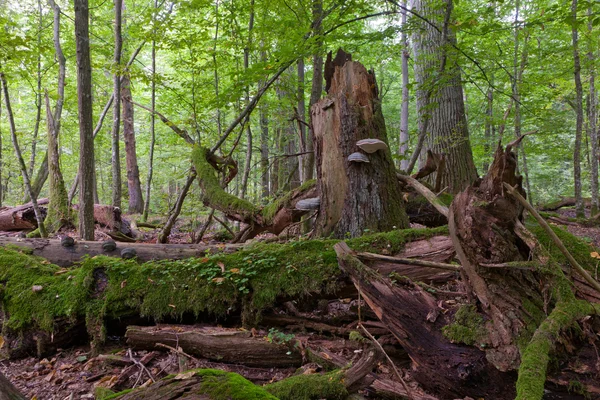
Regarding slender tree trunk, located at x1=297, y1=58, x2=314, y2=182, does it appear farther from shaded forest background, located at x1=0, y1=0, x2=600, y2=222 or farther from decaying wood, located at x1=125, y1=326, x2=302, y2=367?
decaying wood, located at x1=125, y1=326, x2=302, y2=367

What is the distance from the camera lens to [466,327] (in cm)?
269

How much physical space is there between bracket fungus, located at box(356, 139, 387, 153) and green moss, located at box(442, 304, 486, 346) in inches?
86.2

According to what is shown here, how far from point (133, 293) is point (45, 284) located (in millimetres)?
1079

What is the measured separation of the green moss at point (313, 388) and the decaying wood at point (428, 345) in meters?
0.69

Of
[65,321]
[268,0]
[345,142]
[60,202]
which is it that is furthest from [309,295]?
[60,202]

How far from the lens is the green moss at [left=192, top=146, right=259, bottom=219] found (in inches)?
233

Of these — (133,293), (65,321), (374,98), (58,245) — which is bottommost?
(65,321)

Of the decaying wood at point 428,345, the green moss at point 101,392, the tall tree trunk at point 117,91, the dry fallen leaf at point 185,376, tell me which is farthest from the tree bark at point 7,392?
the tall tree trunk at point 117,91

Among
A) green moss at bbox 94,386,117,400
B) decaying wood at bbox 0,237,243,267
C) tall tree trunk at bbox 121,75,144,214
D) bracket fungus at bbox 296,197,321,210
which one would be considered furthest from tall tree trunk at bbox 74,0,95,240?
tall tree trunk at bbox 121,75,144,214

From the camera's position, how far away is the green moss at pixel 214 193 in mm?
5906

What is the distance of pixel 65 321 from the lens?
367 centimetres

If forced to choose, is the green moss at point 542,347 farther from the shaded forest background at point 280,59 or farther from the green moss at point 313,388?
the shaded forest background at point 280,59

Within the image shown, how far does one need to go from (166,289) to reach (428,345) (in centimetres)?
263

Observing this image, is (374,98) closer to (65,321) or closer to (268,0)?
(268,0)
